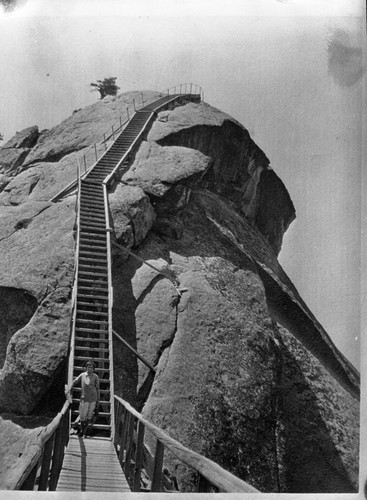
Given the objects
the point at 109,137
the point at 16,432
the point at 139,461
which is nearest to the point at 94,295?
the point at 16,432

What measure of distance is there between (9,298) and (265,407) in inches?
282

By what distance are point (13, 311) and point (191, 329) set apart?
4584 mm

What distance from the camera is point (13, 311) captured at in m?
15.0

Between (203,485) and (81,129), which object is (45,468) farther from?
(81,129)

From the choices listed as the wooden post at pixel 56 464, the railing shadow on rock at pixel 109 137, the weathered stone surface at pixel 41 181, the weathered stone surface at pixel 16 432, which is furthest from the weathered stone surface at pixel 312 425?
the weathered stone surface at pixel 41 181

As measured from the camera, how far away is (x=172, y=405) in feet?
43.8

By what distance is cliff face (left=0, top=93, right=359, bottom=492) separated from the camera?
44.4 feet

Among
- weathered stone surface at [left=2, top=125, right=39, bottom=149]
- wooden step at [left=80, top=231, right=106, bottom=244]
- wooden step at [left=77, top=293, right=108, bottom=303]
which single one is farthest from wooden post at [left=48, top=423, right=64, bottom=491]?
weathered stone surface at [left=2, top=125, right=39, bottom=149]

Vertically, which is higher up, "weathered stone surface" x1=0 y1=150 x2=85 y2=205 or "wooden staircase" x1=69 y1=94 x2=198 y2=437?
"weathered stone surface" x1=0 y1=150 x2=85 y2=205

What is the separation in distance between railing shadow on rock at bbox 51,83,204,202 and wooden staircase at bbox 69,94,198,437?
29.8 inches

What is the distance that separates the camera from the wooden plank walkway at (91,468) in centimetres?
862

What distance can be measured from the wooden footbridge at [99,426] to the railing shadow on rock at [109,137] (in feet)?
0.37

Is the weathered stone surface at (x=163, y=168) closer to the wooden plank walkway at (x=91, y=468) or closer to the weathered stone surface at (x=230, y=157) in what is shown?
the weathered stone surface at (x=230, y=157)

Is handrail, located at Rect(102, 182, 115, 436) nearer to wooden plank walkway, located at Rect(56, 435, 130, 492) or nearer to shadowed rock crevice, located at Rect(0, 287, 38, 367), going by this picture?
wooden plank walkway, located at Rect(56, 435, 130, 492)
